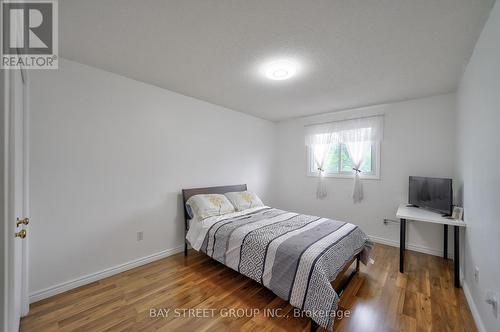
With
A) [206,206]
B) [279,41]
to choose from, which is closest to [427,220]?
[279,41]

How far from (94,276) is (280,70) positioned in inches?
123

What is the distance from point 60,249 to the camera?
207cm

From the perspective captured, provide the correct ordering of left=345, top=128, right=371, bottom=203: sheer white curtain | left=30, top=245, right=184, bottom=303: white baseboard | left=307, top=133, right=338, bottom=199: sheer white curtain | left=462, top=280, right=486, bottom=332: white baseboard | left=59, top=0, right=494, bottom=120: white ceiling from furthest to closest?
Result: left=307, top=133, right=338, bottom=199: sheer white curtain, left=345, top=128, right=371, bottom=203: sheer white curtain, left=30, top=245, right=184, bottom=303: white baseboard, left=462, top=280, right=486, bottom=332: white baseboard, left=59, top=0, right=494, bottom=120: white ceiling

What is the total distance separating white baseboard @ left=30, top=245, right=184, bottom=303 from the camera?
A: 6.39 feet

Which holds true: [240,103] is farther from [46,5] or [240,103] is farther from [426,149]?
[426,149]

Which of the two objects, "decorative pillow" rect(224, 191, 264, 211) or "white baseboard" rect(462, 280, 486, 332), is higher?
"decorative pillow" rect(224, 191, 264, 211)

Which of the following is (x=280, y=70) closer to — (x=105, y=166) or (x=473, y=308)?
(x=105, y=166)

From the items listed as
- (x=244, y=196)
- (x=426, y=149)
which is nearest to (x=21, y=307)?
(x=244, y=196)

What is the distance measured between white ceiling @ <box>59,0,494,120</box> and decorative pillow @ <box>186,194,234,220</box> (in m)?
1.59

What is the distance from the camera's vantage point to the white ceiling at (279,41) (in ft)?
4.62

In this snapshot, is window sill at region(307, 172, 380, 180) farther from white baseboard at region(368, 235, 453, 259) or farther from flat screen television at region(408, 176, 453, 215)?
white baseboard at region(368, 235, 453, 259)

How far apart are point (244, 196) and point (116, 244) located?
1883mm

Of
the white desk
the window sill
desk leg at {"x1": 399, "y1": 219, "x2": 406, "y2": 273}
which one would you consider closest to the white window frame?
the window sill

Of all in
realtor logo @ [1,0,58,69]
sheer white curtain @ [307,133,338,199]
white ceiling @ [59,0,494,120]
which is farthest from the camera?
sheer white curtain @ [307,133,338,199]
